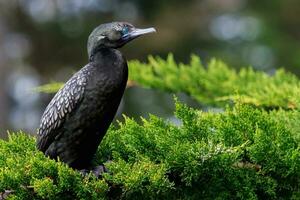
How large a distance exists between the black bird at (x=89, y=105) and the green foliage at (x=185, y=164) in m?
0.13

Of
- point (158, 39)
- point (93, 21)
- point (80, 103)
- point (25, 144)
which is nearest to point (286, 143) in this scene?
point (80, 103)

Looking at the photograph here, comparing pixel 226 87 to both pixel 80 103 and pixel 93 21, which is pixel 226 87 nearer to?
pixel 80 103

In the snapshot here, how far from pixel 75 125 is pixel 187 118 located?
1.90 ft

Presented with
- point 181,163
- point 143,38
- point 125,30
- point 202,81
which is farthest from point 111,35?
point 143,38

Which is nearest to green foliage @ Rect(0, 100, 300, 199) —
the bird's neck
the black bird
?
the black bird

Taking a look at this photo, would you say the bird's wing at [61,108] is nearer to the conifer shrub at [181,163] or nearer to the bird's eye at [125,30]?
the conifer shrub at [181,163]

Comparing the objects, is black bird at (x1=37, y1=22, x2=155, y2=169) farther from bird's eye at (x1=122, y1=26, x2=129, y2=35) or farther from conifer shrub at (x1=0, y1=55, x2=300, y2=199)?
conifer shrub at (x1=0, y1=55, x2=300, y2=199)

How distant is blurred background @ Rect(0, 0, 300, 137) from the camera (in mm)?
17969

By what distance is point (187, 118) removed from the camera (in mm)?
3910

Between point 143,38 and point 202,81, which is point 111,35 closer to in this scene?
point 202,81

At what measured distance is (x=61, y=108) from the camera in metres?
4.19

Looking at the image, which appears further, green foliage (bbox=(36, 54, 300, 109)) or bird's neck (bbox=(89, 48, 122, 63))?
green foliage (bbox=(36, 54, 300, 109))

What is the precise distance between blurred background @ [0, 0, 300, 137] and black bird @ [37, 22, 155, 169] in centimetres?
1294

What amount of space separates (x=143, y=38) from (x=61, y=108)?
45.5ft
